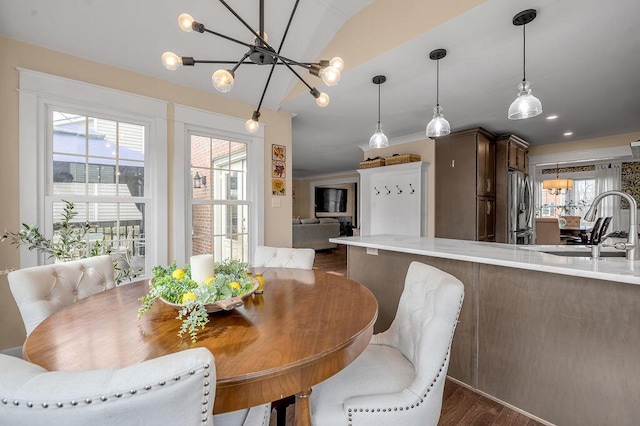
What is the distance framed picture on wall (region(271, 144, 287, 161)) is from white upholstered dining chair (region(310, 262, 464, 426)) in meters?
2.57

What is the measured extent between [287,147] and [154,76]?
152 cm

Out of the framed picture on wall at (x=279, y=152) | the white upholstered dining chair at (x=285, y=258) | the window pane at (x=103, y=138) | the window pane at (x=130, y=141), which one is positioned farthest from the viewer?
the framed picture on wall at (x=279, y=152)

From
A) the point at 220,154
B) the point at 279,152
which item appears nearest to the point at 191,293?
the point at 220,154

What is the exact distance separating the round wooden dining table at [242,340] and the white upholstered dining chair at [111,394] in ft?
0.70

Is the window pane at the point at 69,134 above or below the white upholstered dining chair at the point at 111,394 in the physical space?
above

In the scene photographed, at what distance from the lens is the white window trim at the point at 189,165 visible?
2678 millimetres

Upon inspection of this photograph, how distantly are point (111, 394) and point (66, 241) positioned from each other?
2.20 metres

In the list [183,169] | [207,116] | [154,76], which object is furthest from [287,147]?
[154,76]

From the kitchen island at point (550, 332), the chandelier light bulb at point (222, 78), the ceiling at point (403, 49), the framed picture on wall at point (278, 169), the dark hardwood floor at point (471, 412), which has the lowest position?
the dark hardwood floor at point (471, 412)

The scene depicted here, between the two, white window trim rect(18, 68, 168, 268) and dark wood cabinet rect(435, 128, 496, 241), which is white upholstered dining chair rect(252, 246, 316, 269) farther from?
dark wood cabinet rect(435, 128, 496, 241)

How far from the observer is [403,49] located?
7.02ft

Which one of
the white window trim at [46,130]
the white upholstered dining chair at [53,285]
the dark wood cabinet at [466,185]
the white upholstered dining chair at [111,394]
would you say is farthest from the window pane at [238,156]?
the dark wood cabinet at [466,185]

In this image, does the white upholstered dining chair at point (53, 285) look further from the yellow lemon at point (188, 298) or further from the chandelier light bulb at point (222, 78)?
the chandelier light bulb at point (222, 78)

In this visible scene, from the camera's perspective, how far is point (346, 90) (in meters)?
2.89
